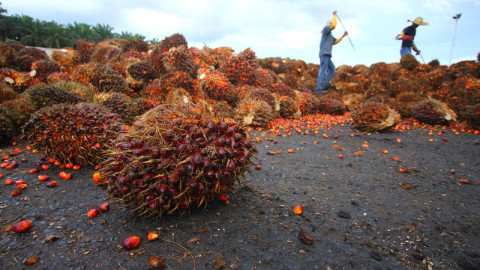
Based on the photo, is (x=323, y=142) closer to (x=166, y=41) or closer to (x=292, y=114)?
(x=292, y=114)

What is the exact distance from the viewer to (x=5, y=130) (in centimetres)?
364

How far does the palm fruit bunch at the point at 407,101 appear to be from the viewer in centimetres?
755

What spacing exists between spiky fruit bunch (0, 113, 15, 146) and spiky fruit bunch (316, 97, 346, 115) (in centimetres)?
824

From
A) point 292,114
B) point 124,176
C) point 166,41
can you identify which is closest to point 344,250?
point 124,176

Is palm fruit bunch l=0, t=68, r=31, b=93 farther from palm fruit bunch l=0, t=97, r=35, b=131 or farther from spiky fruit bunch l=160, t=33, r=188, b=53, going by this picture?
spiky fruit bunch l=160, t=33, r=188, b=53

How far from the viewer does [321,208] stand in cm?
233

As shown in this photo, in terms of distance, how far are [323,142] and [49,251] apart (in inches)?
184

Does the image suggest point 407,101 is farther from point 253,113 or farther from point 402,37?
point 402,37

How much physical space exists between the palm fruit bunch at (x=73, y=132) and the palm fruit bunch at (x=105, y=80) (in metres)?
2.53

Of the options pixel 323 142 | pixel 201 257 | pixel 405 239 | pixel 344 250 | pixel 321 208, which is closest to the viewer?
pixel 201 257

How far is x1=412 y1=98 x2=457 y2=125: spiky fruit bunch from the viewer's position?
632cm

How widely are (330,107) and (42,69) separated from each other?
9455 mm

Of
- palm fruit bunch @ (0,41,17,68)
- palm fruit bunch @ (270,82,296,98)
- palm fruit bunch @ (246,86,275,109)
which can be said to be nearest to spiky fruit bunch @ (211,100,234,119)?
palm fruit bunch @ (246,86,275,109)

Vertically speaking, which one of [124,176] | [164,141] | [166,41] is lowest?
[124,176]
